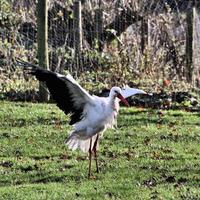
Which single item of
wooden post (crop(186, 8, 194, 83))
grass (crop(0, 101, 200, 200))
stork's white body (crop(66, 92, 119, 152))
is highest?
wooden post (crop(186, 8, 194, 83))

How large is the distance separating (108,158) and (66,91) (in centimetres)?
130

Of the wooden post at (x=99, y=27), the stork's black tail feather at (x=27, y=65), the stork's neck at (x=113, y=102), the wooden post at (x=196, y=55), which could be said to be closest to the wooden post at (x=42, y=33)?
the wooden post at (x=99, y=27)

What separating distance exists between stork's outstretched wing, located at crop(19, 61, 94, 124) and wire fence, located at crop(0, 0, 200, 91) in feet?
19.8

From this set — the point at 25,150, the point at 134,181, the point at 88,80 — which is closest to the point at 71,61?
the point at 88,80

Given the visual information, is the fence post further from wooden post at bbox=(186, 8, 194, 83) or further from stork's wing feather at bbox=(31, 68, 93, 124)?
stork's wing feather at bbox=(31, 68, 93, 124)

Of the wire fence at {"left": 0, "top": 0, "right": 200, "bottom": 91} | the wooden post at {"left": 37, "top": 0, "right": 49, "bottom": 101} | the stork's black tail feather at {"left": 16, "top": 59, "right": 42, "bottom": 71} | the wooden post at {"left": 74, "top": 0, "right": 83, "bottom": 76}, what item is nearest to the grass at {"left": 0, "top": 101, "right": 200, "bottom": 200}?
the wooden post at {"left": 37, "top": 0, "right": 49, "bottom": 101}

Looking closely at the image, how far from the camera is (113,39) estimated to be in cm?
1655

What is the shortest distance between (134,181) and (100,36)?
8.77 m

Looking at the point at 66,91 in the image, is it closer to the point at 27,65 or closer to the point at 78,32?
the point at 27,65

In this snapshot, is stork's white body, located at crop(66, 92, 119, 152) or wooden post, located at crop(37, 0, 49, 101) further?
wooden post, located at crop(37, 0, 49, 101)

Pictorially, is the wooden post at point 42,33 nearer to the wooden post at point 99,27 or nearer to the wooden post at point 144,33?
the wooden post at point 99,27

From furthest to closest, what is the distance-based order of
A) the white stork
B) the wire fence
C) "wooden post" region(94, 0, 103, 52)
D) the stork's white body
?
1. "wooden post" region(94, 0, 103, 52)
2. the wire fence
3. the stork's white body
4. the white stork

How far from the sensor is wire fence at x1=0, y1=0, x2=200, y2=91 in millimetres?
15312

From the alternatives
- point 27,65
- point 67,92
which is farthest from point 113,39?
point 27,65
